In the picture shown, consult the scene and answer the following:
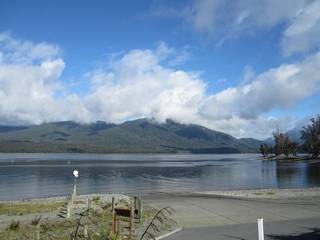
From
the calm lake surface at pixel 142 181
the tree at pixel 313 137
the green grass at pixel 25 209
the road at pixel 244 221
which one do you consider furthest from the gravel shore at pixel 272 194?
the tree at pixel 313 137

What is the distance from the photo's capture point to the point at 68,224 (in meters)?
18.9

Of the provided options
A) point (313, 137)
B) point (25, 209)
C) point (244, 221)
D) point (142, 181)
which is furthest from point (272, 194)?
point (313, 137)

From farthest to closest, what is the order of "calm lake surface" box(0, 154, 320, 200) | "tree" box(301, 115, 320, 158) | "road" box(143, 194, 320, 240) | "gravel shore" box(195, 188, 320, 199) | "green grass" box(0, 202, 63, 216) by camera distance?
1. "tree" box(301, 115, 320, 158)
2. "calm lake surface" box(0, 154, 320, 200)
3. "gravel shore" box(195, 188, 320, 199)
4. "green grass" box(0, 202, 63, 216)
5. "road" box(143, 194, 320, 240)

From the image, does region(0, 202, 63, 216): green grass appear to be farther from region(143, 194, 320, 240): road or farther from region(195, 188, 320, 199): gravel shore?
region(195, 188, 320, 199): gravel shore

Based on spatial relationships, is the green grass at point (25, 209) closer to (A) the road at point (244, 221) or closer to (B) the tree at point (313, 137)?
(A) the road at point (244, 221)

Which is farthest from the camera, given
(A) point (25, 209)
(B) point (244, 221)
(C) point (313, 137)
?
(C) point (313, 137)

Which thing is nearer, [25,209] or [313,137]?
[25,209]

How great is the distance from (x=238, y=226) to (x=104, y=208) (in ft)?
28.4

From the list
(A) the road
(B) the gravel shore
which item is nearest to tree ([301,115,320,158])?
(B) the gravel shore

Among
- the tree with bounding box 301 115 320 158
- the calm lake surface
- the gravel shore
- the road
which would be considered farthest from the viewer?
the tree with bounding box 301 115 320 158

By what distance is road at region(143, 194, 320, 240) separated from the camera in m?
16.7

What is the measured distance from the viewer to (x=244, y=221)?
2053cm

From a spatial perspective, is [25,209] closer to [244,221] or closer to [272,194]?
[244,221]

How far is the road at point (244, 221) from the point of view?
54.7 ft
